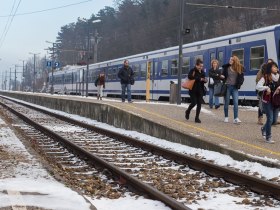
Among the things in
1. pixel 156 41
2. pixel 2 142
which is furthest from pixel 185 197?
pixel 156 41

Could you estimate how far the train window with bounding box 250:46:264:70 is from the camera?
18.9m

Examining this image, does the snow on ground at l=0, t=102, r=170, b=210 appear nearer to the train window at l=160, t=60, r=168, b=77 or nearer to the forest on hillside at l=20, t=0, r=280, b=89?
the train window at l=160, t=60, r=168, b=77

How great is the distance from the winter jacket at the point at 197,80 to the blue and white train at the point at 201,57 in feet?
19.4

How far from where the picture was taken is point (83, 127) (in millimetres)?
17469

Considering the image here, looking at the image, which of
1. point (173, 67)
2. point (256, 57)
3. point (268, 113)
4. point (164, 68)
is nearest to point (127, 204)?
point (268, 113)

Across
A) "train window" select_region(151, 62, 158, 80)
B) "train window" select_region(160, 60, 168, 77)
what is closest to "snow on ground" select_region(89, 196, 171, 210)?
"train window" select_region(160, 60, 168, 77)

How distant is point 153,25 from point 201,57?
5594 centimetres

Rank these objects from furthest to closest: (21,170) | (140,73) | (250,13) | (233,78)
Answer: (250,13) → (140,73) → (233,78) → (21,170)

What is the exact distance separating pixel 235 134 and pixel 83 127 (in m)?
7.38

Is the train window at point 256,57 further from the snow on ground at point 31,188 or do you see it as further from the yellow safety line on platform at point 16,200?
the yellow safety line on platform at point 16,200

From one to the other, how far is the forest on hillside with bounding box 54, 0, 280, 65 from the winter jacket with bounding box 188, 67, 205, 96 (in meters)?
29.9

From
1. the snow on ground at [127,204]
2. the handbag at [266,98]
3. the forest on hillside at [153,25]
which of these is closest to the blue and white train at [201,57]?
the handbag at [266,98]

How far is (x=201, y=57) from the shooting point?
24.0 m

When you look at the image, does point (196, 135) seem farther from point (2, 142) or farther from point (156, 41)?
point (156, 41)
